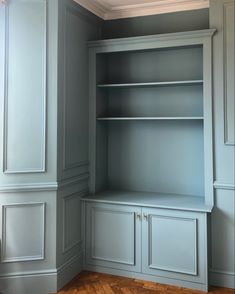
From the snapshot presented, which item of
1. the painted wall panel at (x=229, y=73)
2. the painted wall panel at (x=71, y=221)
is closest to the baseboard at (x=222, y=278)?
the painted wall panel at (x=229, y=73)

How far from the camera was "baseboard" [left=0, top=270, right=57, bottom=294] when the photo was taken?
9.05 ft

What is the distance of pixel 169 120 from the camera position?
11.4 ft

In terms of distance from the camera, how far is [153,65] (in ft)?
11.5

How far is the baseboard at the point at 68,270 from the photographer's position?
9.45ft

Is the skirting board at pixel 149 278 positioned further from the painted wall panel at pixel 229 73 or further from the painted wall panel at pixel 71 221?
the painted wall panel at pixel 229 73

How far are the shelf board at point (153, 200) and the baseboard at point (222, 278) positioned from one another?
0.65 m

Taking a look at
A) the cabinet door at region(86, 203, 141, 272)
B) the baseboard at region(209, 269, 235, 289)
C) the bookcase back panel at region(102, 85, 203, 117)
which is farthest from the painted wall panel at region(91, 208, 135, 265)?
the bookcase back panel at region(102, 85, 203, 117)

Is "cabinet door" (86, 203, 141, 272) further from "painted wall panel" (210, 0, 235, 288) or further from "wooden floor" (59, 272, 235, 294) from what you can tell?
"painted wall panel" (210, 0, 235, 288)

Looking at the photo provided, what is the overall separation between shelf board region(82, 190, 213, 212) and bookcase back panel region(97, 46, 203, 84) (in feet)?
4.22

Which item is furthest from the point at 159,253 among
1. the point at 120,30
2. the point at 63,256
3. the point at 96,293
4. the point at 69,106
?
the point at 120,30

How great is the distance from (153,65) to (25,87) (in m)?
1.49

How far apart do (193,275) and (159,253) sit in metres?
0.36

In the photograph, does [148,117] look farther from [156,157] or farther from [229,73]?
[229,73]

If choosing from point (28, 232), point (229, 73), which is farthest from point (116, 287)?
point (229, 73)
